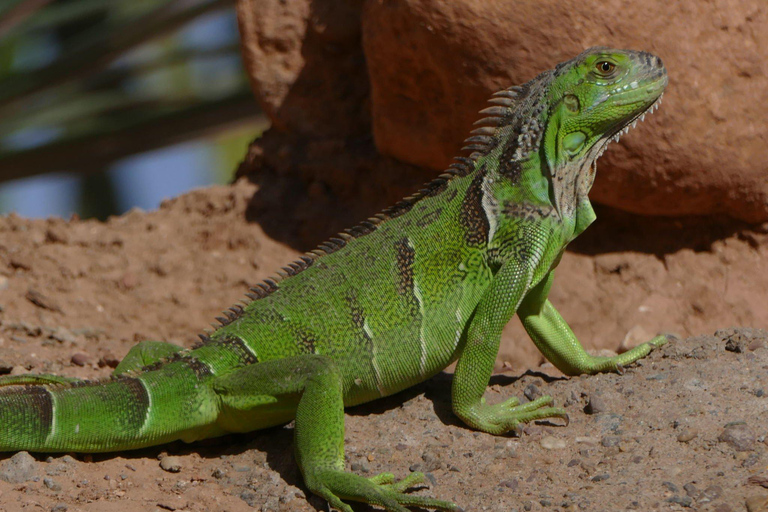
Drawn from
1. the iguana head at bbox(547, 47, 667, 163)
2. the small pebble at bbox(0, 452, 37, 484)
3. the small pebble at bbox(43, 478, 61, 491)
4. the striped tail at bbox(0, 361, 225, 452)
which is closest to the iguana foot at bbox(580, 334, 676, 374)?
the iguana head at bbox(547, 47, 667, 163)

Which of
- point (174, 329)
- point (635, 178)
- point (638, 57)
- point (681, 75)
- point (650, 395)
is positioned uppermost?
point (638, 57)

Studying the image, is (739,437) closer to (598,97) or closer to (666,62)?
(598,97)

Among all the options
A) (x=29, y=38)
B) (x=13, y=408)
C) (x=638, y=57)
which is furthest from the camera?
(x=29, y=38)

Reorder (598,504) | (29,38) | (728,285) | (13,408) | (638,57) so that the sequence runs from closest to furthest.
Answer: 1. (598,504)
2. (13,408)
3. (638,57)
4. (728,285)
5. (29,38)

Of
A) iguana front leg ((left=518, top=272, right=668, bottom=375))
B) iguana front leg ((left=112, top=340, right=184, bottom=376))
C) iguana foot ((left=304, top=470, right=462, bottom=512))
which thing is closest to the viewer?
iguana foot ((left=304, top=470, right=462, bottom=512))

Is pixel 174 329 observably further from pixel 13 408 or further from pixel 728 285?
pixel 728 285

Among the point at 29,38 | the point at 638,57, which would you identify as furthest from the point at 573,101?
the point at 29,38

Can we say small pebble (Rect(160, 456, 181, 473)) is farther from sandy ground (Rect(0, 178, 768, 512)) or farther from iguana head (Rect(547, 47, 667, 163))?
iguana head (Rect(547, 47, 667, 163))
